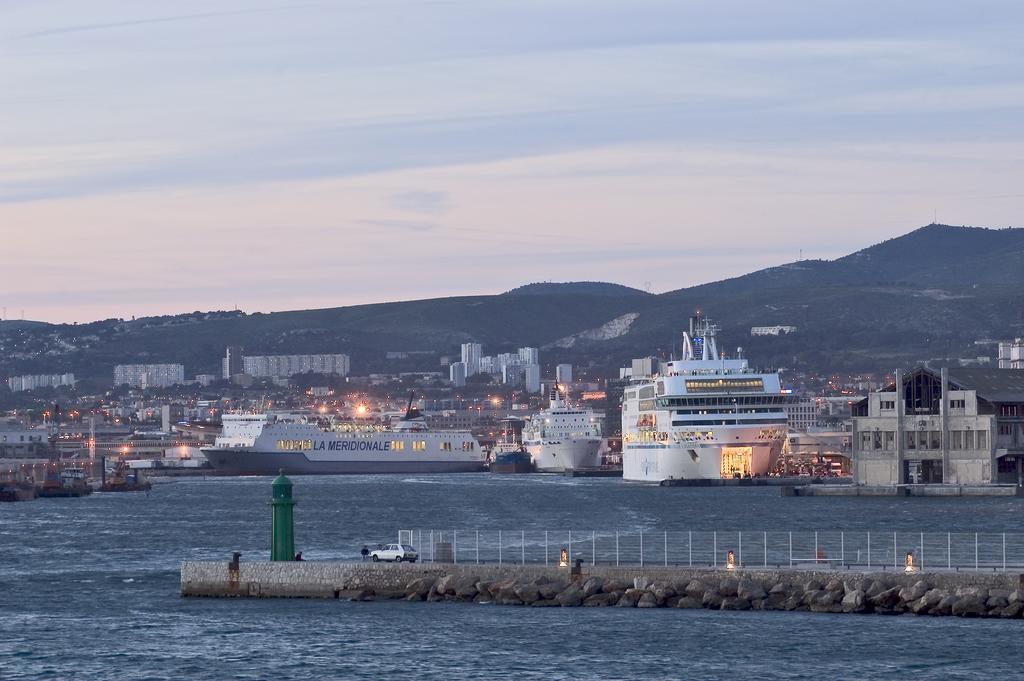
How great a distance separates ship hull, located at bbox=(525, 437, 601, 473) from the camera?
160375 millimetres

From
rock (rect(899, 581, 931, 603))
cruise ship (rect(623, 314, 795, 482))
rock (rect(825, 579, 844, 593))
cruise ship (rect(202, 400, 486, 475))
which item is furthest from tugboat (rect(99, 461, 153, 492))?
rock (rect(899, 581, 931, 603))

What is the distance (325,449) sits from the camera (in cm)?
16400

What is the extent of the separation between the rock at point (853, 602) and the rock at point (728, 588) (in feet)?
6.29

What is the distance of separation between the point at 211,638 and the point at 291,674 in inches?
151

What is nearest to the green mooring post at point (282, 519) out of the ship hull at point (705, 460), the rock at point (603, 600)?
the rock at point (603, 600)

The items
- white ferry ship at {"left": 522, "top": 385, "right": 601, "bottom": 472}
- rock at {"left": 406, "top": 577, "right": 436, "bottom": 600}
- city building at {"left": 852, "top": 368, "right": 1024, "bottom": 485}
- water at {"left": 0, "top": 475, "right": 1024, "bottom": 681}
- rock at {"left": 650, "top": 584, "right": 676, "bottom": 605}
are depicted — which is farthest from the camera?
white ferry ship at {"left": 522, "top": 385, "right": 601, "bottom": 472}

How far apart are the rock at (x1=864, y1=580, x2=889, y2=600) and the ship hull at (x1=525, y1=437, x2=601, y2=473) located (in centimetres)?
12279

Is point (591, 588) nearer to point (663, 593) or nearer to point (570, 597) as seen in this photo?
point (570, 597)

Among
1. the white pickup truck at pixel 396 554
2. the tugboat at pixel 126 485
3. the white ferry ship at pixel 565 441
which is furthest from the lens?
the white ferry ship at pixel 565 441

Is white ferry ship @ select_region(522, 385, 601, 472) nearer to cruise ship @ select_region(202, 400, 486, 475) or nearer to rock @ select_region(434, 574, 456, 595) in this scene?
cruise ship @ select_region(202, 400, 486, 475)

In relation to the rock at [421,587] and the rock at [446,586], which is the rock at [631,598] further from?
the rock at [421,587]

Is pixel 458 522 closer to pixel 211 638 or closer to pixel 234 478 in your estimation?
pixel 211 638

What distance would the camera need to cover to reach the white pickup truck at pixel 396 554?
3956 centimetres

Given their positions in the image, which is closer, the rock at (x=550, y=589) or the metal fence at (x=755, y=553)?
the rock at (x=550, y=589)
